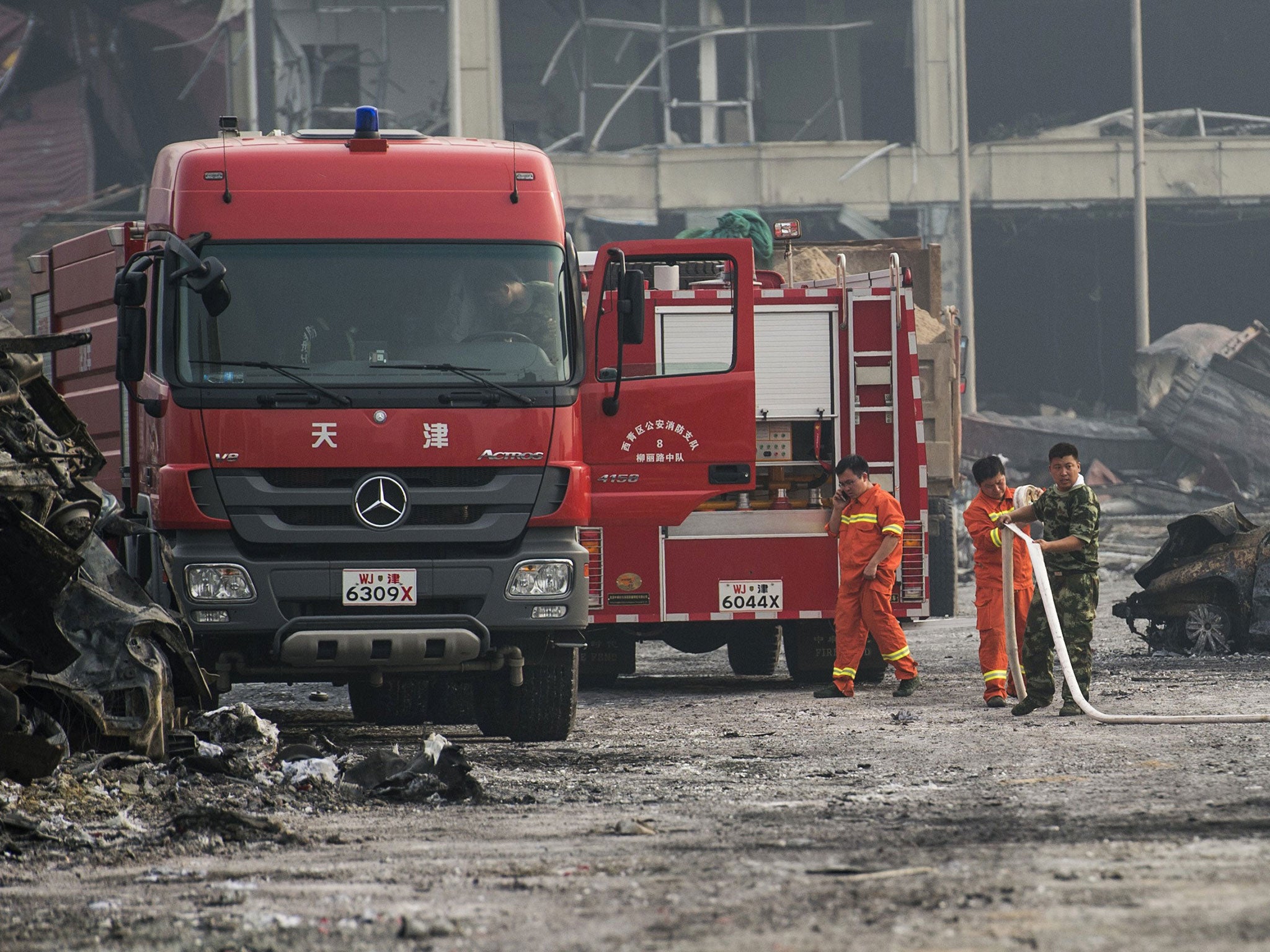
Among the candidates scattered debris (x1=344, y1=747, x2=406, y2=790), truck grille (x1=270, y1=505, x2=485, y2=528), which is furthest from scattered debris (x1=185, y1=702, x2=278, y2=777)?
truck grille (x1=270, y1=505, x2=485, y2=528)

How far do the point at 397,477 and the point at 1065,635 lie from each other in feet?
13.5

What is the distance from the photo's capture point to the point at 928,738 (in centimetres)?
917

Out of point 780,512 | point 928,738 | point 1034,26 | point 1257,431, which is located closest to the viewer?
point 928,738

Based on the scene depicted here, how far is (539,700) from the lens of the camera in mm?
9141

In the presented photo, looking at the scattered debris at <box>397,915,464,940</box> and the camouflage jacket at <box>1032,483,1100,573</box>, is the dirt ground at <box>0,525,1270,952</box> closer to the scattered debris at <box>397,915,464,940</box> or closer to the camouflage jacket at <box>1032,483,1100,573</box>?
the scattered debris at <box>397,915,464,940</box>

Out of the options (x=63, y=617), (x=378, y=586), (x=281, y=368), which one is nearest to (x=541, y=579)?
(x=378, y=586)

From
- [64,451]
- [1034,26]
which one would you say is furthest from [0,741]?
[1034,26]

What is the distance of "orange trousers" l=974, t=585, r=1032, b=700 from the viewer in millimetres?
10883

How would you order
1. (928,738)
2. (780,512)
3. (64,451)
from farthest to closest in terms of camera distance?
(780,512)
(928,738)
(64,451)

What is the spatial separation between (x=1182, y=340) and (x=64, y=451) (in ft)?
77.3

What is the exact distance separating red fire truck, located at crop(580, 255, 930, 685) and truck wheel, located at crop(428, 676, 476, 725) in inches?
59.0

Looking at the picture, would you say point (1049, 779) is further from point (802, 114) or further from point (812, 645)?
point (802, 114)

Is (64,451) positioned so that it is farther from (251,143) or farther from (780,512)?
(780,512)

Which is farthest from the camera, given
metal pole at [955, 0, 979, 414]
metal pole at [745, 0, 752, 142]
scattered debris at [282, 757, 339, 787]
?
metal pole at [745, 0, 752, 142]
